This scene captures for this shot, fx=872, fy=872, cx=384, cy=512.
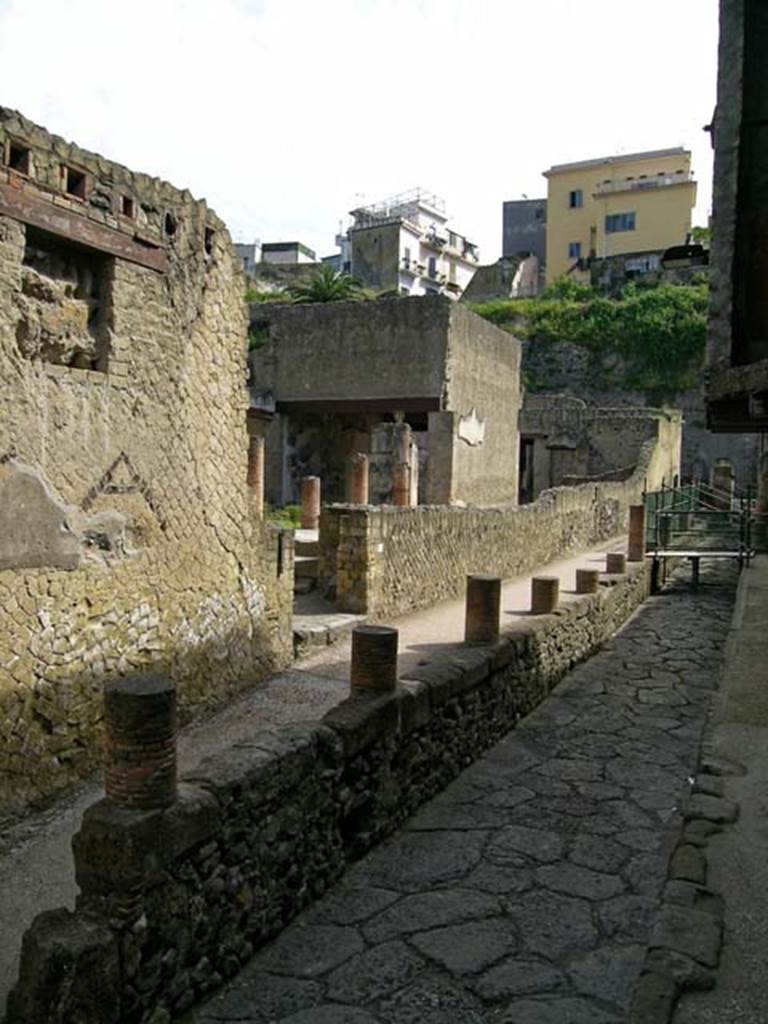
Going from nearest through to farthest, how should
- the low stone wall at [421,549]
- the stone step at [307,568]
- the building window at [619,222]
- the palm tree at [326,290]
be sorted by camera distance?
the low stone wall at [421,549]
the stone step at [307,568]
the palm tree at [326,290]
the building window at [619,222]

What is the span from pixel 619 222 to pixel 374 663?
42134 millimetres

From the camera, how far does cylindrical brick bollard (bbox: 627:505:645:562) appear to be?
15.5 m

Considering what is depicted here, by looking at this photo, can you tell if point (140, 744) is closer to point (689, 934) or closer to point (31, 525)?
point (689, 934)

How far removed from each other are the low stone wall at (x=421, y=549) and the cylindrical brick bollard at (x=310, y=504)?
136 inches

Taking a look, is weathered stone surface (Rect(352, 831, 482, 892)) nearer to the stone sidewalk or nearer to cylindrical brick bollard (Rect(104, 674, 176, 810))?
the stone sidewalk

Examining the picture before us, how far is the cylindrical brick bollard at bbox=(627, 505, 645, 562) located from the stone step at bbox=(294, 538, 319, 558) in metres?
6.05

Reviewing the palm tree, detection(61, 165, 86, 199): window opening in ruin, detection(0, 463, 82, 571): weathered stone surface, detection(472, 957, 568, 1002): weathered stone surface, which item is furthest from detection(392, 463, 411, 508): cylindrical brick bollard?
detection(472, 957, 568, 1002): weathered stone surface

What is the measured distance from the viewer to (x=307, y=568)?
1182 centimetres

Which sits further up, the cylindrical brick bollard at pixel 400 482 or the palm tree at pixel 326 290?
the palm tree at pixel 326 290

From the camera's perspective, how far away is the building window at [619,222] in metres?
42.9

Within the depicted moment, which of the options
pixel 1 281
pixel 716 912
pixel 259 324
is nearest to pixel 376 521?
pixel 1 281

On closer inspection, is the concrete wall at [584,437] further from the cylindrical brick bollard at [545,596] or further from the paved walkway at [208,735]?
the cylindrical brick bollard at [545,596]

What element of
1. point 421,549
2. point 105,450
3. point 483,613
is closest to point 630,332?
point 421,549

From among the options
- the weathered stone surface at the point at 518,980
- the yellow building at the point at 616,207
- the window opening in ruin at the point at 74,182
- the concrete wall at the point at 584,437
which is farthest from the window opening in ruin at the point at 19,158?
the yellow building at the point at 616,207
